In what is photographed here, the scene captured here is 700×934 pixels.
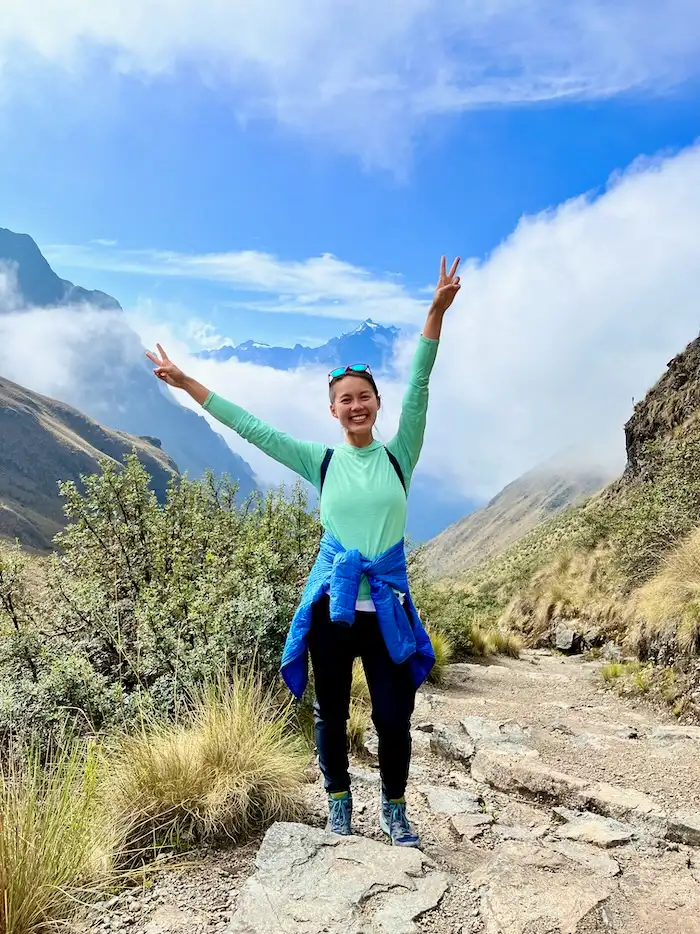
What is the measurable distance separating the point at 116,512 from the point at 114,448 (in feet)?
664

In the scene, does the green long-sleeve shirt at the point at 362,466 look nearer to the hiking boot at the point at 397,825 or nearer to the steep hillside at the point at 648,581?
the hiking boot at the point at 397,825

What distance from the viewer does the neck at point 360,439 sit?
3287 mm

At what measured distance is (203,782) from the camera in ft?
10.8

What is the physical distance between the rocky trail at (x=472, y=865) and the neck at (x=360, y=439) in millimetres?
1861

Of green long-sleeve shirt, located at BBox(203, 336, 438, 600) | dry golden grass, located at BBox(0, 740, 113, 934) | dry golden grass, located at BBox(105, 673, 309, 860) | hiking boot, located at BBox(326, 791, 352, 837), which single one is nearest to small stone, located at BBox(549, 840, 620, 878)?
hiking boot, located at BBox(326, 791, 352, 837)

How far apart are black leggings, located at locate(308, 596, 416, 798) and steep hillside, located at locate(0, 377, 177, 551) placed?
4440 inches

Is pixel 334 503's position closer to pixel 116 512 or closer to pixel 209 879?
pixel 209 879

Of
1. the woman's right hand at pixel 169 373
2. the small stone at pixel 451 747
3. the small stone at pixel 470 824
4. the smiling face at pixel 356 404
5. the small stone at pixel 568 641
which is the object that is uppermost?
the woman's right hand at pixel 169 373

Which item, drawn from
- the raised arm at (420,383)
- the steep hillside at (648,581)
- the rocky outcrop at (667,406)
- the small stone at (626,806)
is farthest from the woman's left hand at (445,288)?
the rocky outcrop at (667,406)

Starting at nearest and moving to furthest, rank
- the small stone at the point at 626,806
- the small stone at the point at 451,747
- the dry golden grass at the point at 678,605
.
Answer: the small stone at the point at 626,806, the small stone at the point at 451,747, the dry golden grass at the point at 678,605

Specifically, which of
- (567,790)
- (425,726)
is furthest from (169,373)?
(425,726)

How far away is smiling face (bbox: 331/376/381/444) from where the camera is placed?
3232mm

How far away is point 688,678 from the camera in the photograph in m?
7.62

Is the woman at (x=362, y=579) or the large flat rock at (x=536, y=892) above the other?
the woman at (x=362, y=579)
